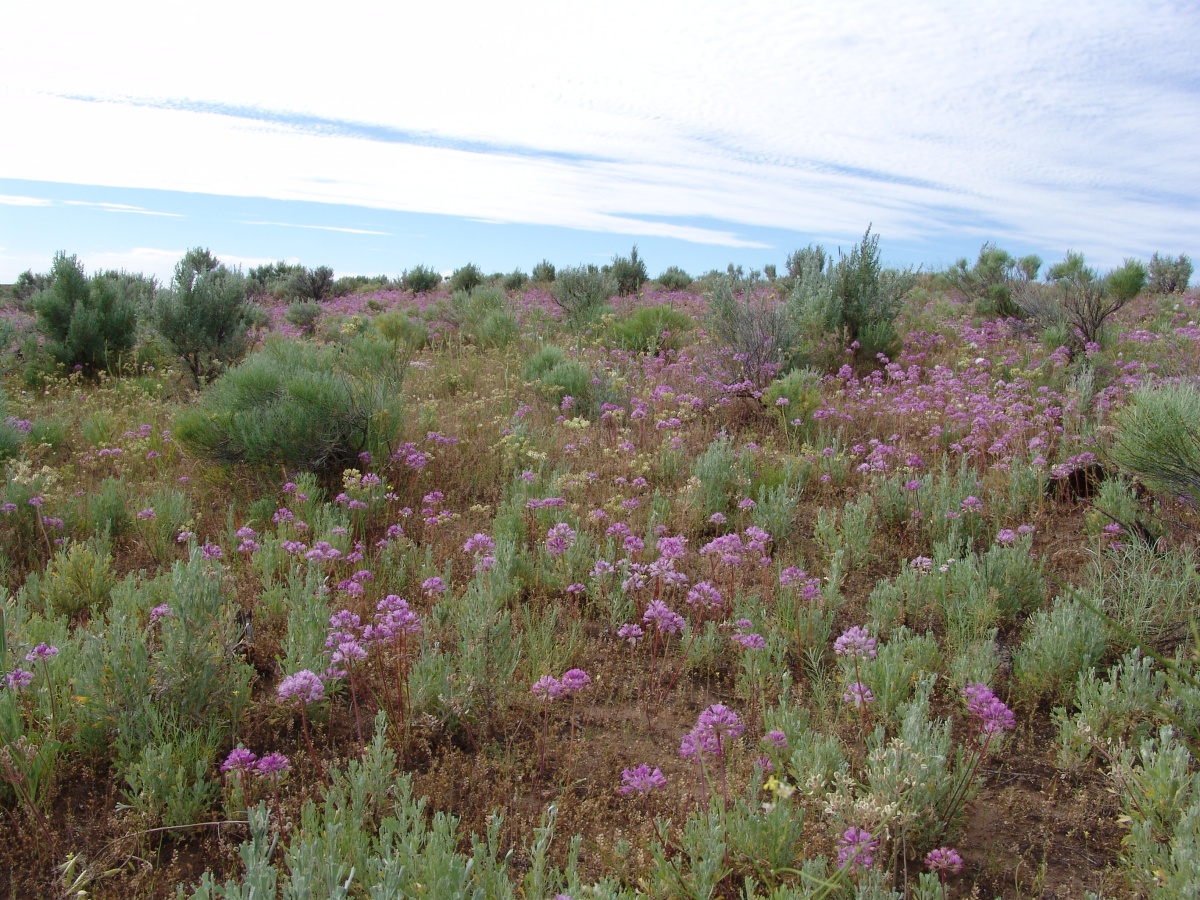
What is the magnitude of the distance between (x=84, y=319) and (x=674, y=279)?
16742 mm

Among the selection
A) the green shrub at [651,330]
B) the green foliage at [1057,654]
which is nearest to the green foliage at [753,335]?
the green shrub at [651,330]

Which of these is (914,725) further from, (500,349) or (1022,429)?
(500,349)

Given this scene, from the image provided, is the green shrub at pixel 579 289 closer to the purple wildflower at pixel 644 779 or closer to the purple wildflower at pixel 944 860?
the purple wildflower at pixel 644 779

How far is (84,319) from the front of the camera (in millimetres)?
10508

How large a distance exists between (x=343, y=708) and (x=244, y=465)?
3.58 m

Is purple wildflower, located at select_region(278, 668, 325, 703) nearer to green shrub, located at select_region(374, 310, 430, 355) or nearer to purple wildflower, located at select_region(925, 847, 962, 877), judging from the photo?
purple wildflower, located at select_region(925, 847, 962, 877)

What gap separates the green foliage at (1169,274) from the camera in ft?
66.1

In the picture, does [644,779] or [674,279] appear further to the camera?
[674,279]

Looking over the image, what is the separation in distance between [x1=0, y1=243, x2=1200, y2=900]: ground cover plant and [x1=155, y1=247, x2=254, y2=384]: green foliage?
7.01ft

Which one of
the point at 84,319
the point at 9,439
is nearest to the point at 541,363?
the point at 9,439

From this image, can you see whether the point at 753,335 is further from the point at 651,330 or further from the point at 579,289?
the point at 579,289

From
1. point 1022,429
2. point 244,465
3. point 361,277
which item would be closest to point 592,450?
point 244,465

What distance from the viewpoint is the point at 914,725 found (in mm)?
2752

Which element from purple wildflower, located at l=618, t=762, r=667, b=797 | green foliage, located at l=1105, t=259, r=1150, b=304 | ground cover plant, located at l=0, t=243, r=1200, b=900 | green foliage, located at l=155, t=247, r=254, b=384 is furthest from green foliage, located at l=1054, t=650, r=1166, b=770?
green foliage, located at l=1105, t=259, r=1150, b=304
